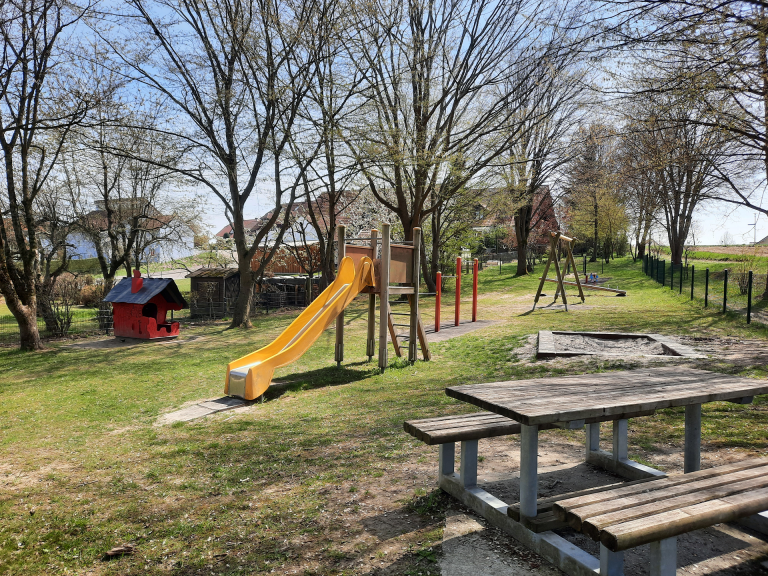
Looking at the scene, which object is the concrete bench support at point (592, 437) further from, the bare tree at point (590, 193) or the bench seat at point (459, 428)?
the bare tree at point (590, 193)

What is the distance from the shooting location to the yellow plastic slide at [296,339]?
7.71 meters

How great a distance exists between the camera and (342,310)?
9336mm

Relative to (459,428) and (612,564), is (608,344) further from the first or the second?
(612,564)

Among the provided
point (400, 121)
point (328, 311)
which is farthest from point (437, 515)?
point (400, 121)

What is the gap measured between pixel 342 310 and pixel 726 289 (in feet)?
36.3

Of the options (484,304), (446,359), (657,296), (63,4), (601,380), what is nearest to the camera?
(601,380)

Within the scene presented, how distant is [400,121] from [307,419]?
17697 mm

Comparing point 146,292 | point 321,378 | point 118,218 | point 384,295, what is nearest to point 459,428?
point 321,378

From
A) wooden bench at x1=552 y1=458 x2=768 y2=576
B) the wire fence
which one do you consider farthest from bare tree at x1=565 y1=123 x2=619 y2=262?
wooden bench at x1=552 y1=458 x2=768 y2=576

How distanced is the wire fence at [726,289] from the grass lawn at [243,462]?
3.22 m

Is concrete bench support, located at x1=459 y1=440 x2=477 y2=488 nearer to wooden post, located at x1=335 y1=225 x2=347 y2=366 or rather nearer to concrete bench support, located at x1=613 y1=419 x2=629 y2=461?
concrete bench support, located at x1=613 y1=419 x2=629 y2=461

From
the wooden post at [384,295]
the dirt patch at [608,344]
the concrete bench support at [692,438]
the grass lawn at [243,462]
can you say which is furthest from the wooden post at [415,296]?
the concrete bench support at [692,438]

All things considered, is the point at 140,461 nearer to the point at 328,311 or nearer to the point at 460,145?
the point at 328,311

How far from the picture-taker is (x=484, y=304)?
2188cm
